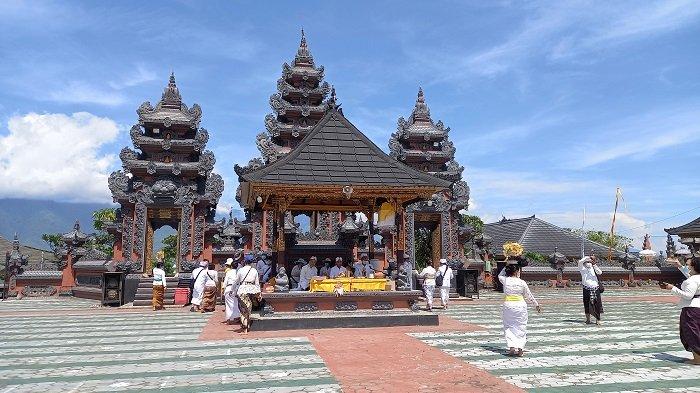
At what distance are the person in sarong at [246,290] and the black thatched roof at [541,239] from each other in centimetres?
3061

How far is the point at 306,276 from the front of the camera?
13.9m

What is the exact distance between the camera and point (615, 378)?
22.9 feet

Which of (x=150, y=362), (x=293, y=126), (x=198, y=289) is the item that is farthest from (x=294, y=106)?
(x=150, y=362)

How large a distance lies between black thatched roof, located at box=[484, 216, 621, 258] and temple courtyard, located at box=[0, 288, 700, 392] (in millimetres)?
27845

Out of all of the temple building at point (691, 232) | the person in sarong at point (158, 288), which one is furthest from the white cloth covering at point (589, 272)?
the temple building at point (691, 232)

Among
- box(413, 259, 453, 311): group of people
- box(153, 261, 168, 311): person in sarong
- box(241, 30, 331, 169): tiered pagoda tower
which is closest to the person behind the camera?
box(413, 259, 453, 311): group of people

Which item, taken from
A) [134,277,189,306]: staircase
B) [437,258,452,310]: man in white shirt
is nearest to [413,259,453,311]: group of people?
[437,258,452,310]: man in white shirt

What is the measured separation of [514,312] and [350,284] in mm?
5174

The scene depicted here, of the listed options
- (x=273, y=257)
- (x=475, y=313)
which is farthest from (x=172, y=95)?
(x=475, y=313)

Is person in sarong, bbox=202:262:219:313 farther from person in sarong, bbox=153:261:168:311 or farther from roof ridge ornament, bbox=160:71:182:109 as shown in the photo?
roof ridge ornament, bbox=160:71:182:109

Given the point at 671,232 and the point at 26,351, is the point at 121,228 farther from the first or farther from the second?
the point at 671,232

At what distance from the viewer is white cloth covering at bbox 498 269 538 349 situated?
856 centimetres

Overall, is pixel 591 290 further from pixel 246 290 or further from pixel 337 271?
pixel 246 290

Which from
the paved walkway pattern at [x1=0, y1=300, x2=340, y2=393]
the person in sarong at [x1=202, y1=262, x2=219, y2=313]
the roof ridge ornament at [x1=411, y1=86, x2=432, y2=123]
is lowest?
the paved walkway pattern at [x1=0, y1=300, x2=340, y2=393]
